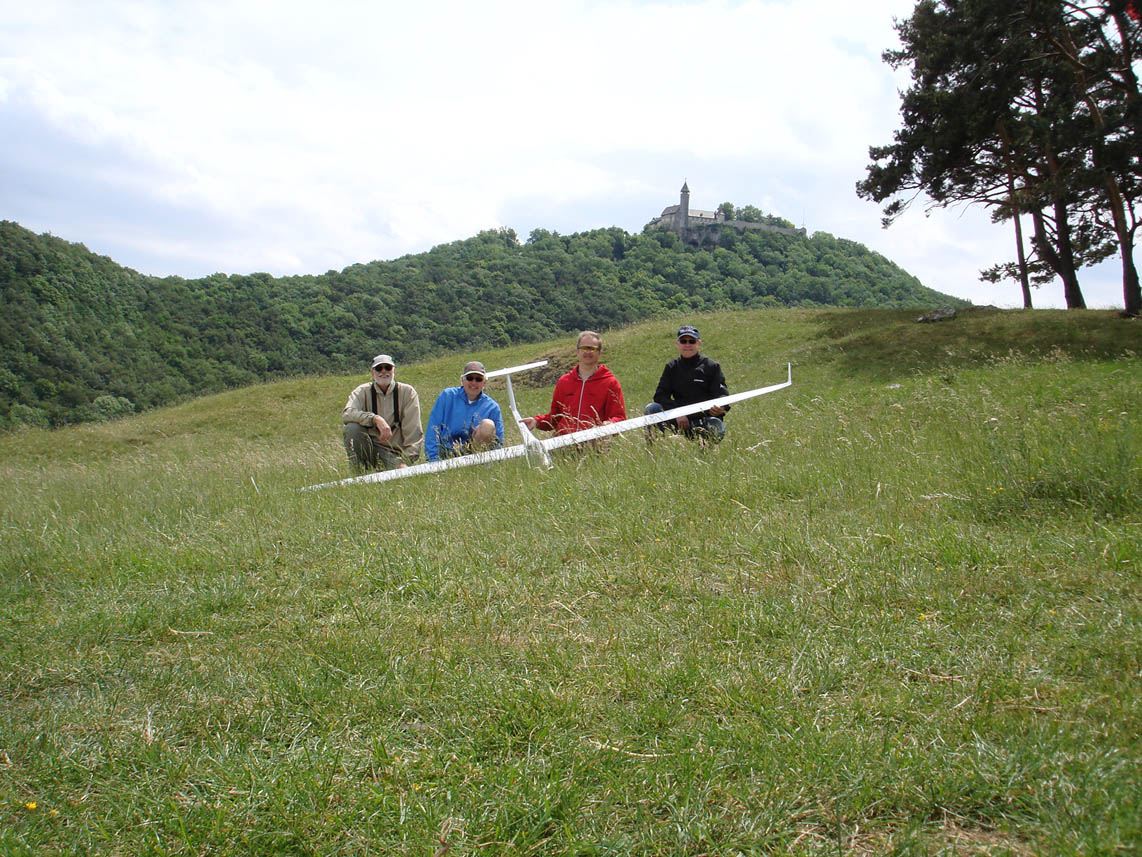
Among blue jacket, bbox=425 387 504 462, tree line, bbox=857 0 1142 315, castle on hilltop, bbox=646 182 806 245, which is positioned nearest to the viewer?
blue jacket, bbox=425 387 504 462

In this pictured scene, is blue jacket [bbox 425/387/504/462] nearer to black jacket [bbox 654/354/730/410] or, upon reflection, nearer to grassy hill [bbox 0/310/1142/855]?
grassy hill [bbox 0/310/1142/855]

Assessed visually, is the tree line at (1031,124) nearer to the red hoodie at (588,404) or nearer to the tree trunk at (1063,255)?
the tree trunk at (1063,255)

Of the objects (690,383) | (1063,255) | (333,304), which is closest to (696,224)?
(333,304)

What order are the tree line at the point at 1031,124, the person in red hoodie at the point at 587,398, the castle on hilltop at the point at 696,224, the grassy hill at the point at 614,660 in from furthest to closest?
the castle on hilltop at the point at 696,224 → the tree line at the point at 1031,124 → the person in red hoodie at the point at 587,398 → the grassy hill at the point at 614,660

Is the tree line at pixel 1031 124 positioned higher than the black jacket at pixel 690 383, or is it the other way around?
the tree line at pixel 1031 124

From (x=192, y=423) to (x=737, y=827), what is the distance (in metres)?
23.5

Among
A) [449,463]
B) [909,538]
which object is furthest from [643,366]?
[909,538]

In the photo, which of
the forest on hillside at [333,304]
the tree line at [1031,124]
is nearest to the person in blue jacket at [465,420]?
the tree line at [1031,124]

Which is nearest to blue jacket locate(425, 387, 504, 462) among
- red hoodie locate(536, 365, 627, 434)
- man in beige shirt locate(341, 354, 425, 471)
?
man in beige shirt locate(341, 354, 425, 471)

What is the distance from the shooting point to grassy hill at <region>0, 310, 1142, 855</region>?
1781mm

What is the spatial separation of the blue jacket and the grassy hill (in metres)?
1.44

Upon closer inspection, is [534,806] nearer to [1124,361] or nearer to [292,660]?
[292,660]

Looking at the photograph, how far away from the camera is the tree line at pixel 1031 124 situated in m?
16.4

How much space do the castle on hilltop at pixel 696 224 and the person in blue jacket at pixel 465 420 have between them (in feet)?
234
